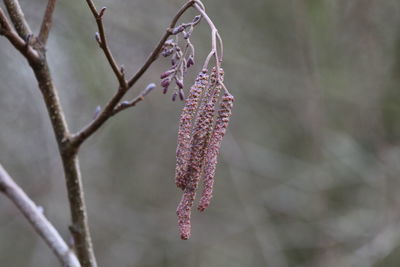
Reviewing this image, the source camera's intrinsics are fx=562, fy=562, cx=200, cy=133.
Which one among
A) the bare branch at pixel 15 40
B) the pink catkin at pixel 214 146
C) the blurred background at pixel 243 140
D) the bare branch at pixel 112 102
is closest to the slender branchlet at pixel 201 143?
the pink catkin at pixel 214 146

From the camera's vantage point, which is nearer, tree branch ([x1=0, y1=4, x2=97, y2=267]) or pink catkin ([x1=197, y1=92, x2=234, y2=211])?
pink catkin ([x1=197, y1=92, x2=234, y2=211])

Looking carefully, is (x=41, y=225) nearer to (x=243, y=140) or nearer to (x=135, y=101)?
(x=135, y=101)

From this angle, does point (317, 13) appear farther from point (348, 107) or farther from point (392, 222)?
point (392, 222)

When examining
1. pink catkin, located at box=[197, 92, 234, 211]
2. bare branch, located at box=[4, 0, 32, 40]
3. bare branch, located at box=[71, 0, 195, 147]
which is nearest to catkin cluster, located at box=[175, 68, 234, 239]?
pink catkin, located at box=[197, 92, 234, 211]

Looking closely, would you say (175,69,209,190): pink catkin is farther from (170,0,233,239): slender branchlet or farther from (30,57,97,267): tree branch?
(30,57,97,267): tree branch

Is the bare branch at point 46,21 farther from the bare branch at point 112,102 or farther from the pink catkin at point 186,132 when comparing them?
the pink catkin at point 186,132

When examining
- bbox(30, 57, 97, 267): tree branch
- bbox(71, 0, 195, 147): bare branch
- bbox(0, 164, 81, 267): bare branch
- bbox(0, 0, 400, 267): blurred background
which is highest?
bbox(71, 0, 195, 147): bare branch

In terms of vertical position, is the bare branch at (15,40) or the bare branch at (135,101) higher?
the bare branch at (15,40)
